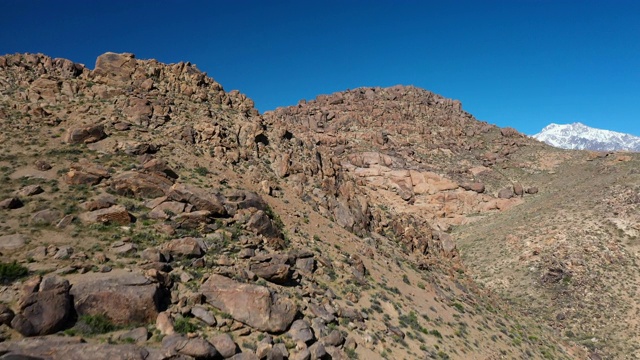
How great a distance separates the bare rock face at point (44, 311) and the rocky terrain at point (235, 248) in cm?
5

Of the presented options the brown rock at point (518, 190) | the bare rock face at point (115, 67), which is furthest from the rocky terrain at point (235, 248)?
the brown rock at point (518, 190)

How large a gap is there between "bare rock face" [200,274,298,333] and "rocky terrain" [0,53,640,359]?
6 cm

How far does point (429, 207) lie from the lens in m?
67.9

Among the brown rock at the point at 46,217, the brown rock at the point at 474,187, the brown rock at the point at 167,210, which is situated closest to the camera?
the brown rock at the point at 46,217

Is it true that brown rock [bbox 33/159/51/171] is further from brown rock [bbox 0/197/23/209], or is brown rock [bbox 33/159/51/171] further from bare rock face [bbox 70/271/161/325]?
bare rock face [bbox 70/271/161/325]

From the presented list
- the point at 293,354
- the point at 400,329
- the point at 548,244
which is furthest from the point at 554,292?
the point at 293,354

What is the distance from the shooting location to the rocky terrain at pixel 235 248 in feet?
45.2

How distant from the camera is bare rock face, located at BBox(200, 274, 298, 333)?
49.7 feet

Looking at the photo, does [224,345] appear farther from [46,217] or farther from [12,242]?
[46,217]

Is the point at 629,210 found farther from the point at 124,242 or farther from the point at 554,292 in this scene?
the point at 124,242

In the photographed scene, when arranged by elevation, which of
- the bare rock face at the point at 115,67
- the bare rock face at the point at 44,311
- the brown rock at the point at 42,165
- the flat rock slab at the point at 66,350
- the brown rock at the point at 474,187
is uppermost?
the bare rock face at the point at 115,67

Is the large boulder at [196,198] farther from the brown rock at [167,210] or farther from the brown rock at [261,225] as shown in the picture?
the brown rock at [261,225]

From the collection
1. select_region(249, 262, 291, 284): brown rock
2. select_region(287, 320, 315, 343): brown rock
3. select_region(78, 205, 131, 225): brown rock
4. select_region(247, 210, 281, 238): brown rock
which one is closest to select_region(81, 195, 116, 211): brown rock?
select_region(78, 205, 131, 225): brown rock

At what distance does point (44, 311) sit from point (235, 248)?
893cm
